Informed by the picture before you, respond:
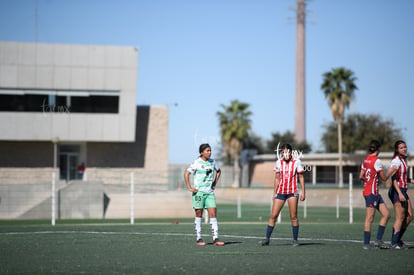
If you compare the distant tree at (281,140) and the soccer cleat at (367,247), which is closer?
the soccer cleat at (367,247)

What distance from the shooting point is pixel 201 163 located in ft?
48.5

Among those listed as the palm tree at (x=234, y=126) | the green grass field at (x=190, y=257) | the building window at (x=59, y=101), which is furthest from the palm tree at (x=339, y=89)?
the green grass field at (x=190, y=257)

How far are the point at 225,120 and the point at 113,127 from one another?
32742 mm

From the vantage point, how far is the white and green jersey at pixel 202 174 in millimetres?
14773

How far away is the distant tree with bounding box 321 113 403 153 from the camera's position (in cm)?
9319

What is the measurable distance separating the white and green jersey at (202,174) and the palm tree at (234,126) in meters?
71.5

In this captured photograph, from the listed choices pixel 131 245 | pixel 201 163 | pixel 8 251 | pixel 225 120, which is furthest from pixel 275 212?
pixel 225 120

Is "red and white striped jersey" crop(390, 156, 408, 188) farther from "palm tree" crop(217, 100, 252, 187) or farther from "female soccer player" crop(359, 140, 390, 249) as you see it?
"palm tree" crop(217, 100, 252, 187)

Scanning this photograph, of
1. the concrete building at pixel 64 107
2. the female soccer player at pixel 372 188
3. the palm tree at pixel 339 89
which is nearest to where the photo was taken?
the female soccer player at pixel 372 188

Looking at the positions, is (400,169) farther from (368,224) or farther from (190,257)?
(190,257)

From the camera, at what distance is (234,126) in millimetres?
87500

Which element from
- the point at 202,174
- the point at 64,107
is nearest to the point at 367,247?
the point at 202,174

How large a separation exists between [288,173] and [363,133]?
3273 inches

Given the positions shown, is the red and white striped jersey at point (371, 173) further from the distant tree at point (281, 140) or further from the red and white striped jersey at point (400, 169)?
the distant tree at point (281, 140)
